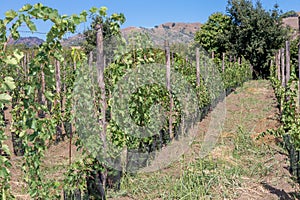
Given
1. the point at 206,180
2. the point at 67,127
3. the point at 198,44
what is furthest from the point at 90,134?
the point at 198,44

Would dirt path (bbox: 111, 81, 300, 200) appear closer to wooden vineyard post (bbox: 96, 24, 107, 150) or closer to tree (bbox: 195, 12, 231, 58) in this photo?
wooden vineyard post (bbox: 96, 24, 107, 150)

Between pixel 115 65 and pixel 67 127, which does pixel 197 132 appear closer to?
pixel 67 127

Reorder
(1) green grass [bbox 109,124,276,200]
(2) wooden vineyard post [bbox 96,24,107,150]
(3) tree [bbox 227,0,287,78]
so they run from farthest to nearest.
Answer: (3) tree [bbox 227,0,287,78] < (1) green grass [bbox 109,124,276,200] < (2) wooden vineyard post [bbox 96,24,107,150]

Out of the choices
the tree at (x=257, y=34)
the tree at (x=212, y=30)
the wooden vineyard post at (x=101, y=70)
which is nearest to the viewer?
the wooden vineyard post at (x=101, y=70)

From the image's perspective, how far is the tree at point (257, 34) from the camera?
24.4m

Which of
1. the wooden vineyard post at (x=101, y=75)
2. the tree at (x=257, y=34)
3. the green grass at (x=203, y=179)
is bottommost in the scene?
the green grass at (x=203, y=179)

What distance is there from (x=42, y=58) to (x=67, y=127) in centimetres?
533

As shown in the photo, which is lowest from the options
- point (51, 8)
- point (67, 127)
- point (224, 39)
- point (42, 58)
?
point (67, 127)

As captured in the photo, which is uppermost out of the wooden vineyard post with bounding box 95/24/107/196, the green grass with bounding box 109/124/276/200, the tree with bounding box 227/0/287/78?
the tree with bounding box 227/0/287/78

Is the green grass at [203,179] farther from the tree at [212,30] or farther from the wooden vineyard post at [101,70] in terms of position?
the tree at [212,30]

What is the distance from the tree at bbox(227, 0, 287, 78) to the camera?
960 inches

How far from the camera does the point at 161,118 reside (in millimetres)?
6859

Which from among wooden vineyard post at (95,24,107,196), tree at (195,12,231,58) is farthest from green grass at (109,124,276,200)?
tree at (195,12,231,58)

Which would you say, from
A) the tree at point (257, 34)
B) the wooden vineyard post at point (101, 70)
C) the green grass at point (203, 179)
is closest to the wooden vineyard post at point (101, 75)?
the wooden vineyard post at point (101, 70)
